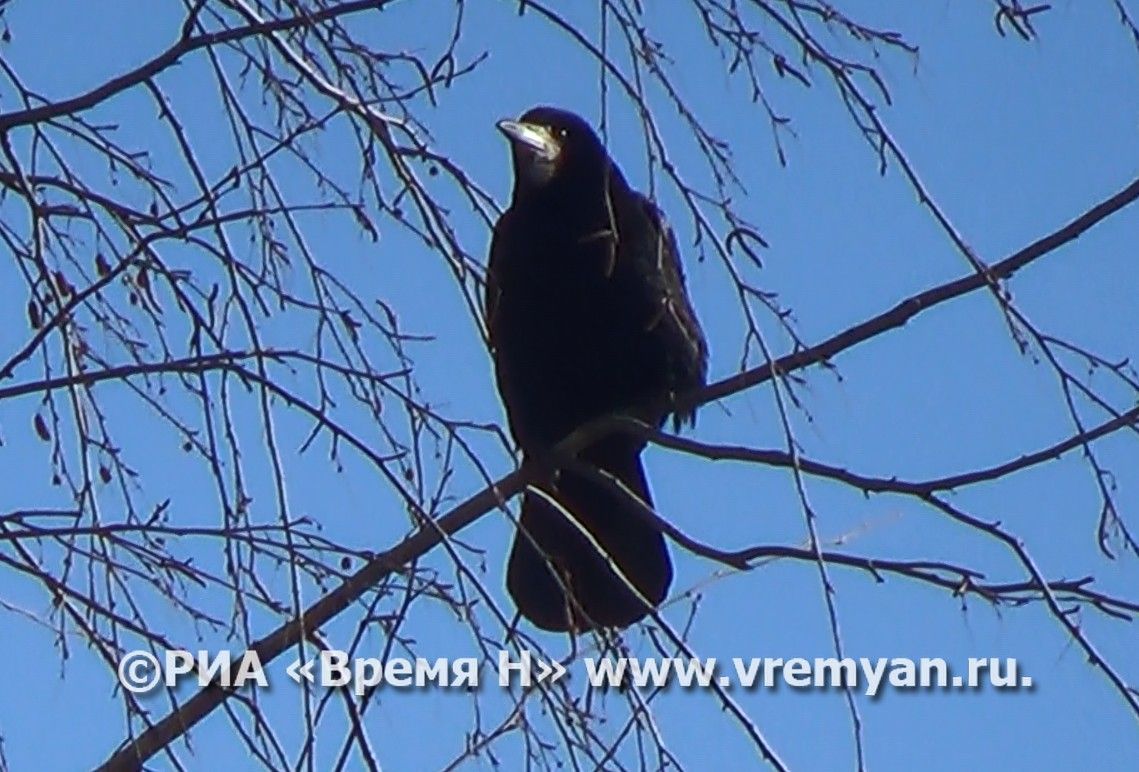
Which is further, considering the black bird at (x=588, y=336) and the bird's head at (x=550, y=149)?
the bird's head at (x=550, y=149)

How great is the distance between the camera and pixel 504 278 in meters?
3.46

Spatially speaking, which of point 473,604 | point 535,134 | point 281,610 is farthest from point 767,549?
point 535,134

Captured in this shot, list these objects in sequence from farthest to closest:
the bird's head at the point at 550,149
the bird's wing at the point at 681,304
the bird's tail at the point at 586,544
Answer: the bird's head at the point at 550,149 → the bird's wing at the point at 681,304 → the bird's tail at the point at 586,544

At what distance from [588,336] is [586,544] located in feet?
1.56

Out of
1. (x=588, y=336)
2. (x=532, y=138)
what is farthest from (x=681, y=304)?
(x=532, y=138)

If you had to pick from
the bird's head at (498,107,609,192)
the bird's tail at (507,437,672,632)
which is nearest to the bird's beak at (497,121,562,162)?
the bird's head at (498,107,609,192)

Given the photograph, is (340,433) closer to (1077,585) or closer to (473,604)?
(473,604)

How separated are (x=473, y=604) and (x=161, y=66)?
21.9 inches

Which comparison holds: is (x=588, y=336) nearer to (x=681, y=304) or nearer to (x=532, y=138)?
(x=681, y=304)

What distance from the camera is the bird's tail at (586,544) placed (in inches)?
120

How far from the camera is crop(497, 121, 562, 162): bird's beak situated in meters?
3.46

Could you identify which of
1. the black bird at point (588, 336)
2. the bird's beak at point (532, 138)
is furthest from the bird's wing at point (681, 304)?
the bird's beak at point (532, 138)

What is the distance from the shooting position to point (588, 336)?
11.1 feet

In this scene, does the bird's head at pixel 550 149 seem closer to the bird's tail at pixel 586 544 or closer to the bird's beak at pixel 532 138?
the bird's beak at pixel 532 138
